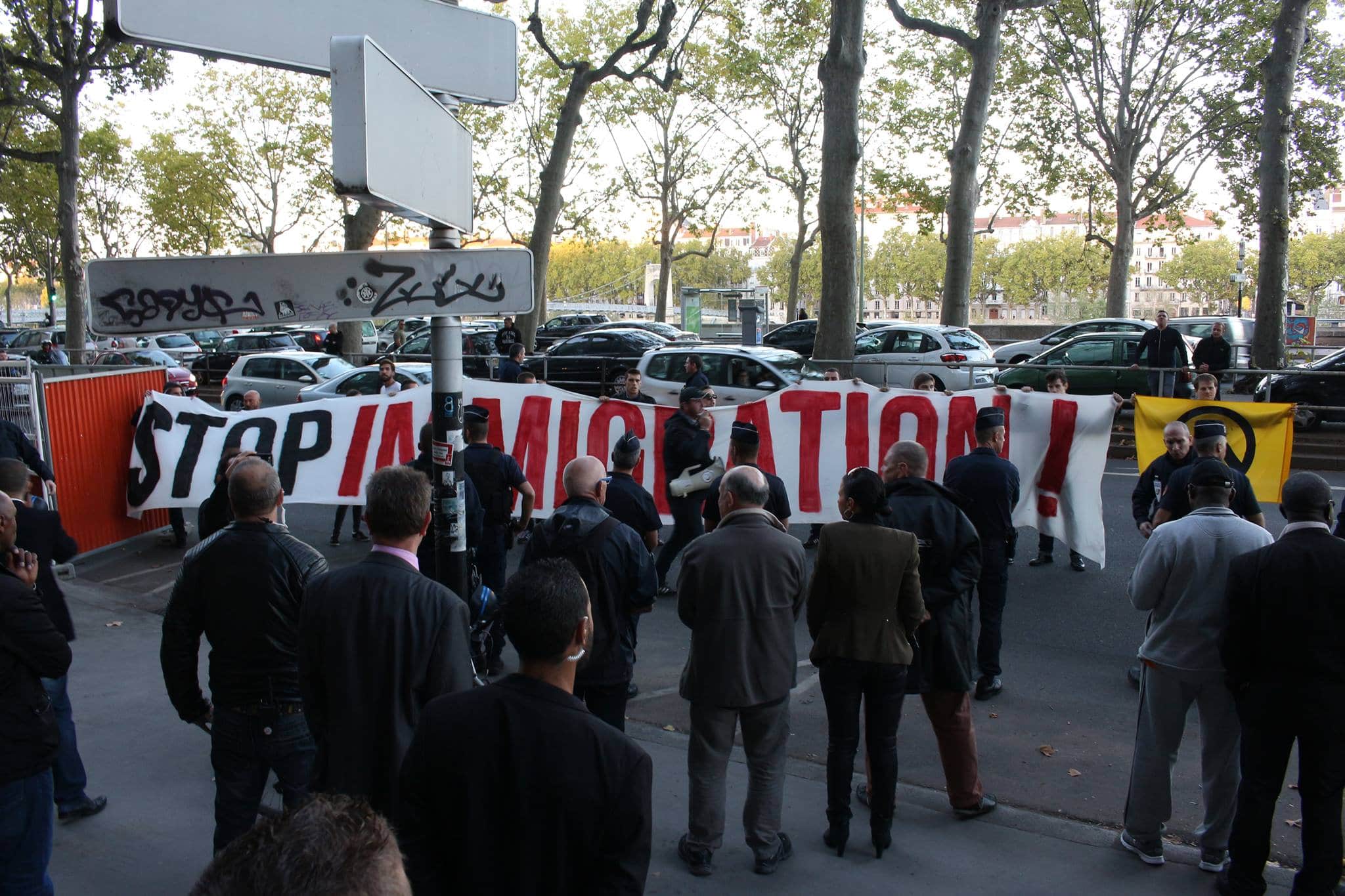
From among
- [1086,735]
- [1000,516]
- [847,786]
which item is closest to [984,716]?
[1086,735]

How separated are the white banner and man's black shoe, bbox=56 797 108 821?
16.1ft

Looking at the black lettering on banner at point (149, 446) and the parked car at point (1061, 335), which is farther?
the parked car at point (1061, 335)

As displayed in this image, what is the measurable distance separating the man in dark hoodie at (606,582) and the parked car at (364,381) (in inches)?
441

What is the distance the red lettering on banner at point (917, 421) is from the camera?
29.6ft

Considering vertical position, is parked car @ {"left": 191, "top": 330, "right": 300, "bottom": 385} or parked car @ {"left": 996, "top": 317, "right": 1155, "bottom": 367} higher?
parked car @ {"left": 996, "top": 317, "right": 1155, "bottom": 367}

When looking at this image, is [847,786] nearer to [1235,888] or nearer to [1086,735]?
[1235,888]

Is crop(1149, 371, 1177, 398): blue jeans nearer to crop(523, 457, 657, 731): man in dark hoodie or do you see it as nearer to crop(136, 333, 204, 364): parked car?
crop(523, 457, 657, 731): man in dark hoodie

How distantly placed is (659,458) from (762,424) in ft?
3.31

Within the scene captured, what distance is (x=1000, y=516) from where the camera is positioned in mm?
6305

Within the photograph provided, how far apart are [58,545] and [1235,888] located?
5450 mm

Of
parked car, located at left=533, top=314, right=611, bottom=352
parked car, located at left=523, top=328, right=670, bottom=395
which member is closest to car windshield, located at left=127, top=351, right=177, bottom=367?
parked car, located at left=523, top=328, right=670, bottom=395

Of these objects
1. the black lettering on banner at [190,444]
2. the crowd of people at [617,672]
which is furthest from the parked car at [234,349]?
the crowd of people at [617,672]

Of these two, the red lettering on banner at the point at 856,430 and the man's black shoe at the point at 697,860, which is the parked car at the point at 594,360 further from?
the man's black shoe at the point at 697,860

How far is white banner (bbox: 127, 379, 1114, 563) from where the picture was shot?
28.0ft
